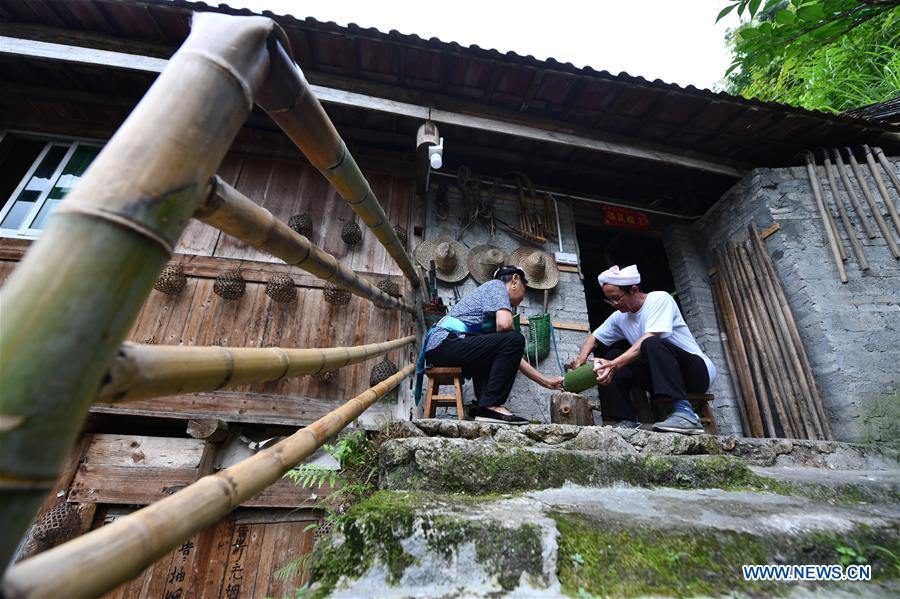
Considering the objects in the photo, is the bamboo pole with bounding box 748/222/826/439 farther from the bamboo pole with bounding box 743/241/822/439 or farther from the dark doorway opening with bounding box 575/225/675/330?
the dark doorway opening with bounding box 575/225/675/330

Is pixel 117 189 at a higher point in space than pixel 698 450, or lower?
higher

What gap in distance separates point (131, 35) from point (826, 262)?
305 inches

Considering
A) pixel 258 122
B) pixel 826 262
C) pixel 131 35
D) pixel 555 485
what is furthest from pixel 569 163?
pixel 131 35

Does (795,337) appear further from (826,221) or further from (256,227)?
(256,227)

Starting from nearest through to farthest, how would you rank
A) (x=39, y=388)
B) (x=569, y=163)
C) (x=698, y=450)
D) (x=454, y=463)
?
1. (x=39, y=388)
2. (x=454, y=463)
3. (x=698, y=450)
4. (x=569, y=163)

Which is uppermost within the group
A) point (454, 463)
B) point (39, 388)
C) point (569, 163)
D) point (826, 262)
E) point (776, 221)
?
point (569, 163)

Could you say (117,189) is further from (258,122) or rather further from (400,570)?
(258,122)

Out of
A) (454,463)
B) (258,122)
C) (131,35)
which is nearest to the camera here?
(454,463)

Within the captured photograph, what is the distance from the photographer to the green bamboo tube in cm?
60

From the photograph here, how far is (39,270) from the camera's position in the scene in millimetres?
485

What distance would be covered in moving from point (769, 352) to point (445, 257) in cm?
383

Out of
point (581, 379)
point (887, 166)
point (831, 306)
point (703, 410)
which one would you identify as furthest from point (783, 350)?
point (581, 379)

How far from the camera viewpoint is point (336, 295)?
4.23 meters

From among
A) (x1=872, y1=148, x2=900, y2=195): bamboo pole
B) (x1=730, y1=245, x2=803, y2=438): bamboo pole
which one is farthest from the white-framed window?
(x1=872, y1=148, x2=900, y2=195): bamboo pole
